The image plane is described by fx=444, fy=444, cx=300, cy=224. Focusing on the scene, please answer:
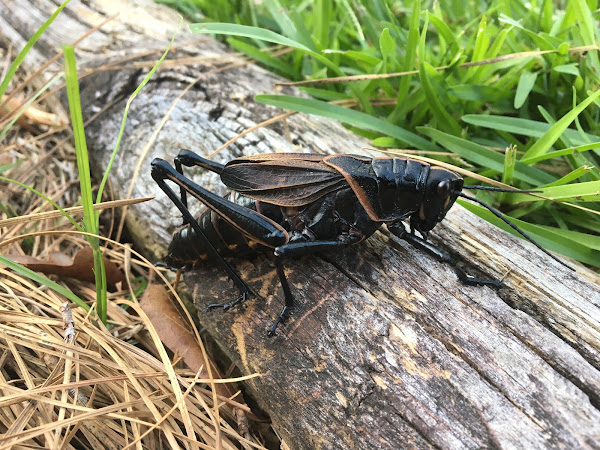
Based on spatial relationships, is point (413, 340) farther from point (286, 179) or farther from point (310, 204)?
point (286, 179)

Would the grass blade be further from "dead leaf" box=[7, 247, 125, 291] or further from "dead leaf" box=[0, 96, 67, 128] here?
"dead leaf" box=[0, 96, 67, 128]

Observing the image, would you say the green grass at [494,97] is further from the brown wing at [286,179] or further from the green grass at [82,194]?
the green grass at [82,194]

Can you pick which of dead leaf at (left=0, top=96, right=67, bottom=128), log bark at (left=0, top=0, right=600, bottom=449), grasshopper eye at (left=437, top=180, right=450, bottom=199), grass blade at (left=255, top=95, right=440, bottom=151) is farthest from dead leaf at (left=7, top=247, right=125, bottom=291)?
grasshopper eye at (left=437, top=180, right=450, bottom=199)

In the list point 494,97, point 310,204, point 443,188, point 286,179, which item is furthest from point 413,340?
point 494,97

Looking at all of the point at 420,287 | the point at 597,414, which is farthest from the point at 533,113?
the point at 597,414

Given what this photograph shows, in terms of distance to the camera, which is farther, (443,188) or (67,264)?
(67,264)

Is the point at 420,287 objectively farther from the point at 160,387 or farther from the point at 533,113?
the point at 533,113
